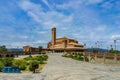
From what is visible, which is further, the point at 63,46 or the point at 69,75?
the point at 63,46

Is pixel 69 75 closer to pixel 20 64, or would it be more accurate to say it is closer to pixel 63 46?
pixel 20 64

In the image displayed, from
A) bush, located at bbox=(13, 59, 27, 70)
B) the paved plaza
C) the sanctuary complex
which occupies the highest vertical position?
the sanctuary complex

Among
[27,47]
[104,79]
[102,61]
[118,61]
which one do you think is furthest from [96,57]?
[27,47]

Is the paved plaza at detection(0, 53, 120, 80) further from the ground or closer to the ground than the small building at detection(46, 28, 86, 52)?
closer to the ground

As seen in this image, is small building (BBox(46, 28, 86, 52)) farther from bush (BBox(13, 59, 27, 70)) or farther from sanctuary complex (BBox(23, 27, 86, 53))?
bush (BBox(13, 59, 27, 70))

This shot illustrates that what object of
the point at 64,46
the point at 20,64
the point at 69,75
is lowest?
the point at 69,75

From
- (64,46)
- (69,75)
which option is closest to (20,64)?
(69,75)

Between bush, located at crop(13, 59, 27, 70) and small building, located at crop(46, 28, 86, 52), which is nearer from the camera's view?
bush, located at crop(13, 59, 27, 70)

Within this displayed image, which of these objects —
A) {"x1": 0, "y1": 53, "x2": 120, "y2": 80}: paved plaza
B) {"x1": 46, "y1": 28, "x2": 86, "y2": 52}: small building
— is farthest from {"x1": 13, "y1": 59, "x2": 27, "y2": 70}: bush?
{"x1": 46, "y1": 28, "x2": 86, "y2": 52}: small building

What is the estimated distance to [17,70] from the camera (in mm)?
26906

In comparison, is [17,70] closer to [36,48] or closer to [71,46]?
[71,46]

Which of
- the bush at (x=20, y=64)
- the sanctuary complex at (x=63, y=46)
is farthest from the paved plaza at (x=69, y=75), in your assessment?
the sanctuary complex at (x=63, y=46)

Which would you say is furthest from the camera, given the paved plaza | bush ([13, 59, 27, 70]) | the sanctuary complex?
the sanctuary complex

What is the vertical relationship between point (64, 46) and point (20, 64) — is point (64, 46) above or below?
above
